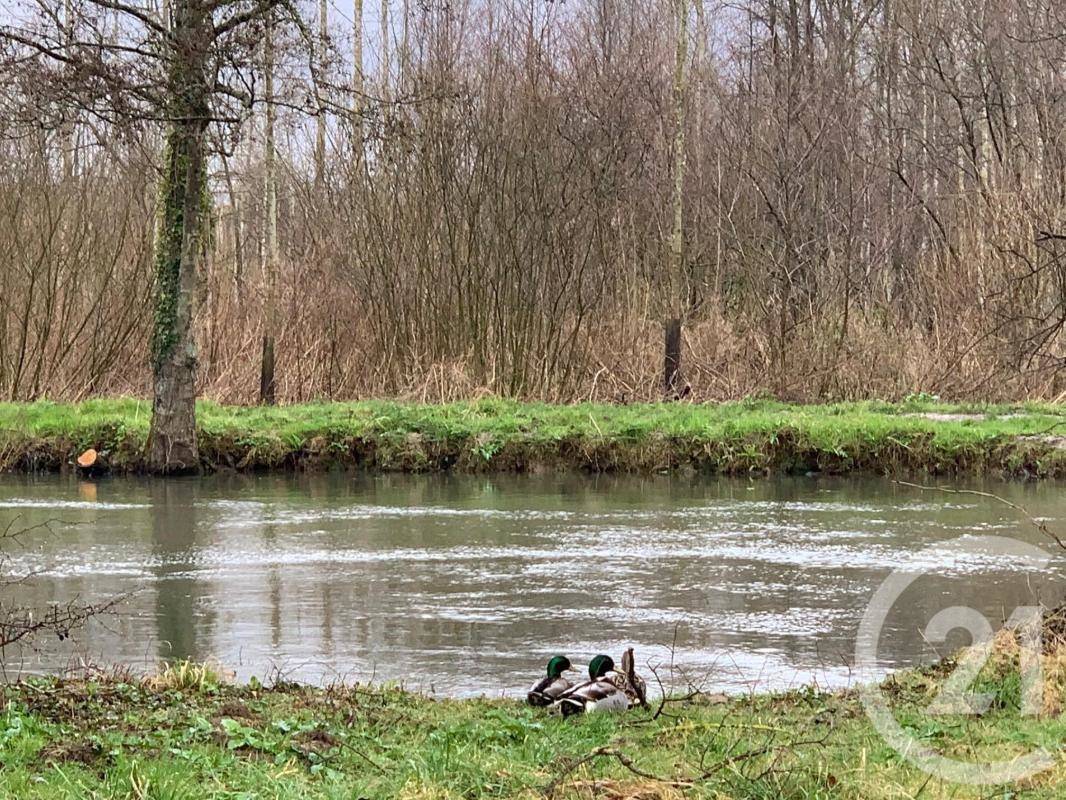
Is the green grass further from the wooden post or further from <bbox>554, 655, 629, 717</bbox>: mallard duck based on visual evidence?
the wooden post

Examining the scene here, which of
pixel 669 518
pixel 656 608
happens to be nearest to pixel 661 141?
pixel 669 518

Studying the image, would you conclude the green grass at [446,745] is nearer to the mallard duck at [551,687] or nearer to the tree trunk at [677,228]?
the mallard duck at [551,687]

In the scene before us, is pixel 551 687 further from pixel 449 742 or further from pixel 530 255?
pixel 530 255

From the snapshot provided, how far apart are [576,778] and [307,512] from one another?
1026 centimetres

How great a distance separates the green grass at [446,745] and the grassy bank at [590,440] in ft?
34.9

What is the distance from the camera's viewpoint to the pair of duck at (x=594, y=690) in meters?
6.45

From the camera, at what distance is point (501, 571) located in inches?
444

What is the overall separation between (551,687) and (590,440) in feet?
36.9

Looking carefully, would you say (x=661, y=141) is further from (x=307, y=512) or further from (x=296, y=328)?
(x=307, y=512)

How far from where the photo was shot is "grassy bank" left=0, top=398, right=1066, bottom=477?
17.4 m

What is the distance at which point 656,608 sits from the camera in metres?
9.82

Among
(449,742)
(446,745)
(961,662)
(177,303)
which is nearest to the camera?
(446,745)

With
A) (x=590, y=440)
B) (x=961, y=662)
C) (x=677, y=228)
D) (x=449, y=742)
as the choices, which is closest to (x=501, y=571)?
(x=961, y=662)

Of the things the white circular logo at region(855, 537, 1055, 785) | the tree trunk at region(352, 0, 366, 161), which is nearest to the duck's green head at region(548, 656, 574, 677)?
the white circular logo at region(855, 537, 1055, 785)
